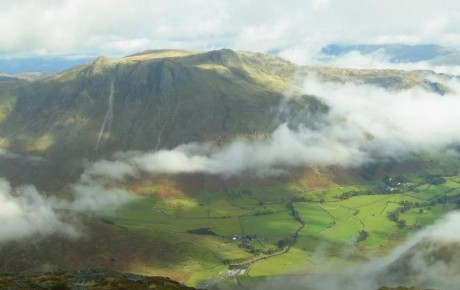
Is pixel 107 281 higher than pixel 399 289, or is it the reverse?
pixel 107 281

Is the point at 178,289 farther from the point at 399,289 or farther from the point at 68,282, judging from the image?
the point at 399,289

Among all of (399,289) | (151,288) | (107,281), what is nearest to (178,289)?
(151,288)

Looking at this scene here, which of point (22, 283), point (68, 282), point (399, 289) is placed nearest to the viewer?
point (22, 283)

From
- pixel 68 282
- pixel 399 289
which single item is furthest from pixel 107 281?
pixel 399 289

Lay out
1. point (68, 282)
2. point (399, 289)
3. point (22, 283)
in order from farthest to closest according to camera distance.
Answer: point (399, 289) < point (68, 282) < point (22, 283)

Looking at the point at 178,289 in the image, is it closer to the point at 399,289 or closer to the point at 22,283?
the point at 22,283

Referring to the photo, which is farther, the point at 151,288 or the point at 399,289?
the point at 399,289

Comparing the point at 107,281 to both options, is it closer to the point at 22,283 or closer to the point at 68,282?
the point at 68,282

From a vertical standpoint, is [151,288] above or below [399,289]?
above

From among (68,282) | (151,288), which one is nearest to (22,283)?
(68,282)
